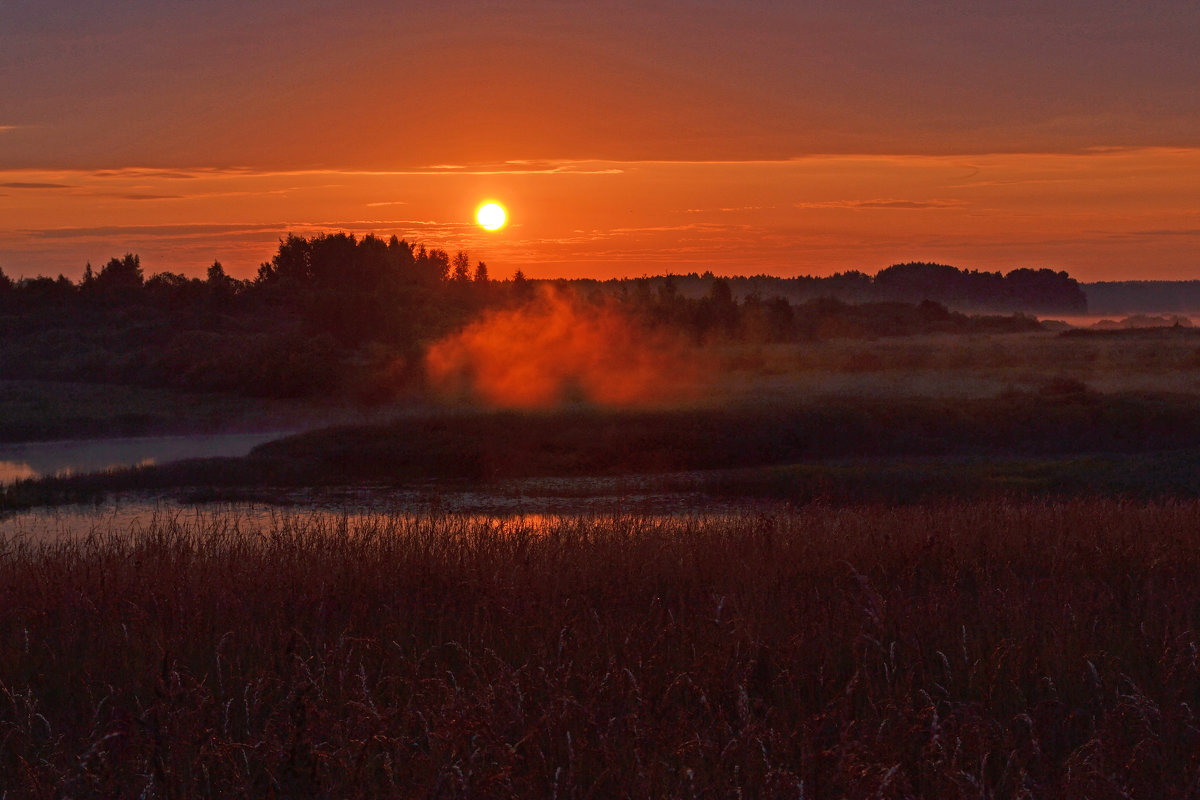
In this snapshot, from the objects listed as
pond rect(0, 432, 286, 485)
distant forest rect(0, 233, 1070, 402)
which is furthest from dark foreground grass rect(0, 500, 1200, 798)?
distant forest rect(0, 233, 1070, 402)

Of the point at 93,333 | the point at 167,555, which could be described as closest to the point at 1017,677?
the point at 167,555

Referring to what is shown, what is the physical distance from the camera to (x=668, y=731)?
19.1 ft

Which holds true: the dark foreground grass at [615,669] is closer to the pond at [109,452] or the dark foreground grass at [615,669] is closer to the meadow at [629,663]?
the meadow at [629,663]

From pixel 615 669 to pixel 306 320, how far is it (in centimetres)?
7628

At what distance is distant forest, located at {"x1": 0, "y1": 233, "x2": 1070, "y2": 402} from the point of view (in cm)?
5628

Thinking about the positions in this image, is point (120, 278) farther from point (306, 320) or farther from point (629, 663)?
point (629, 663)

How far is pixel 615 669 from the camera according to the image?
6859 mm

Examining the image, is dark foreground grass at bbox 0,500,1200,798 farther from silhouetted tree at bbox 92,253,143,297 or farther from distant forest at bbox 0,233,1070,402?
silhouetted tree at bbox 92,253,143,297

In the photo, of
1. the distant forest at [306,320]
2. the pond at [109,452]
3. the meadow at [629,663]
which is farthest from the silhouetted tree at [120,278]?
the meadow at [629,663]

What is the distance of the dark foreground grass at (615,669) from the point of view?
5391 mm

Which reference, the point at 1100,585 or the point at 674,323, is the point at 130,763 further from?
the point at 674,323

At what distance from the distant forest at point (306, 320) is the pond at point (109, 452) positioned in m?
11.4

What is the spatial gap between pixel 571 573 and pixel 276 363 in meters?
46.6

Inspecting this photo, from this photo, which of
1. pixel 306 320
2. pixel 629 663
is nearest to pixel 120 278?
pixel 306 320
